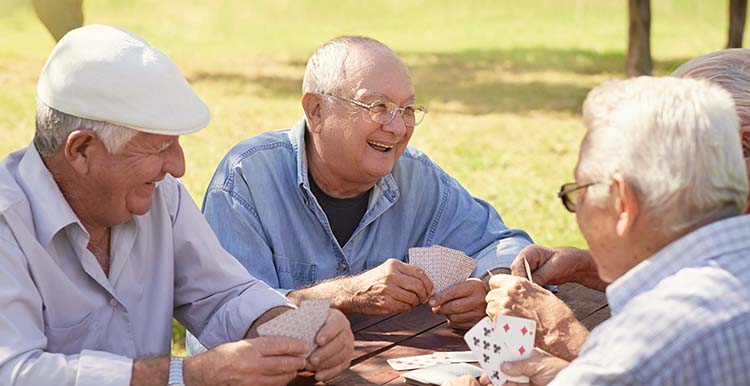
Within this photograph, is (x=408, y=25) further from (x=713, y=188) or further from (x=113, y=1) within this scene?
(x=713, y=188)

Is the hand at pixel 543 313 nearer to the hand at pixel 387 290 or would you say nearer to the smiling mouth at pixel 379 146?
the hand at pixel 387 290

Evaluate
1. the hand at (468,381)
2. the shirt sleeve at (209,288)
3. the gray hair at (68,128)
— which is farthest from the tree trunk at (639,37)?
the gray hair at (68,128)

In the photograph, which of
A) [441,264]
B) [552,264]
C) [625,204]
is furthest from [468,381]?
[552,264]

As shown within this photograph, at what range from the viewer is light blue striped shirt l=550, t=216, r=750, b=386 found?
199 centimetres

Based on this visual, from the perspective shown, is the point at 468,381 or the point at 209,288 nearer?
the point at 468,381

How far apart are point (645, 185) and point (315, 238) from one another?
5.99 feet

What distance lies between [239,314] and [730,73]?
5.42 feet

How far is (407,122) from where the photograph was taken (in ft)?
12.3

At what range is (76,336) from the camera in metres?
2.70

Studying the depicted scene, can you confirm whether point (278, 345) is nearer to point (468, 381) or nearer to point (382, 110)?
point (468, 381)

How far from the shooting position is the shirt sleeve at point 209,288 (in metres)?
2.96

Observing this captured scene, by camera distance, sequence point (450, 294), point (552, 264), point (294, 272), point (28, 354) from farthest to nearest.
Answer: point (294, 272) → point (552, 264) → point (450, 294) → point (28, 354)

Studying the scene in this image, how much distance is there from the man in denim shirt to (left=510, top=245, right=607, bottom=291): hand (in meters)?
0.17

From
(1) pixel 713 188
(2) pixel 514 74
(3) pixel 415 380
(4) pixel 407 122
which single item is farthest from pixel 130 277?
(2) pixel 514 74
